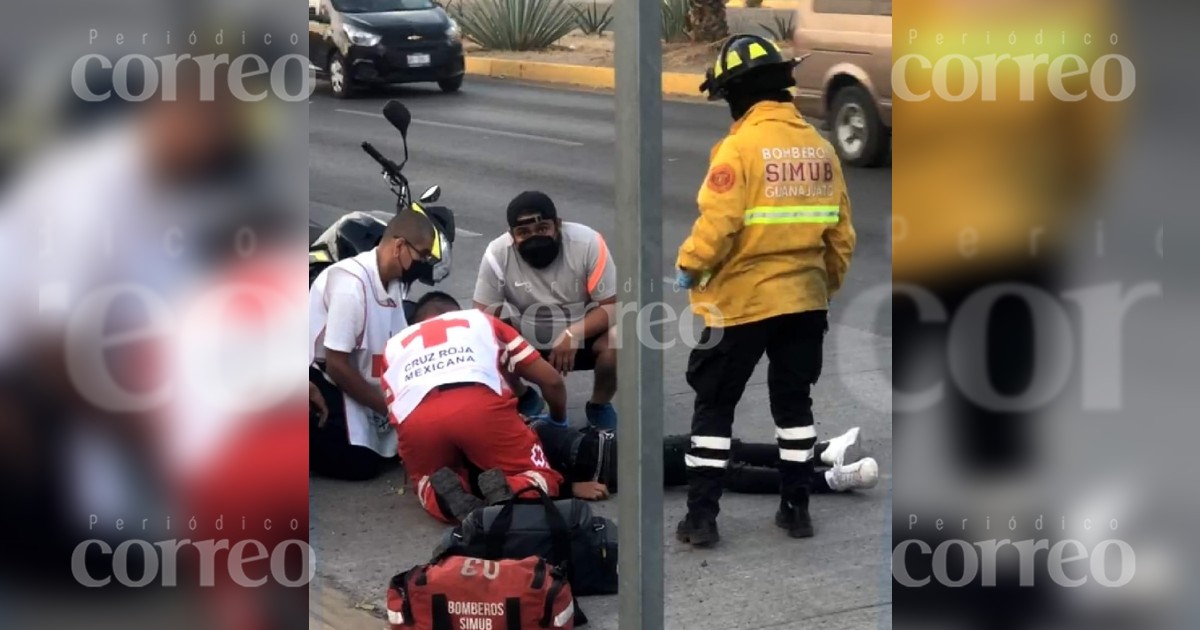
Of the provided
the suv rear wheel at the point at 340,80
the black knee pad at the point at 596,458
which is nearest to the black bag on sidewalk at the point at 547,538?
the black knee pad at the point at 596,458

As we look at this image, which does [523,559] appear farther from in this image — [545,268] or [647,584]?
[545,268]

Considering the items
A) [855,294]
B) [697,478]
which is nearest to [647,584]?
[697,478]

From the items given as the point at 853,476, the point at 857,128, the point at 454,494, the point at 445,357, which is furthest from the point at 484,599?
the point at 857,128

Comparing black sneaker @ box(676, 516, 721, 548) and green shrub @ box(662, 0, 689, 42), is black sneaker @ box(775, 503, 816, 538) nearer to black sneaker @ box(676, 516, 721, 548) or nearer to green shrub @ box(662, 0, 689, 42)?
black sneaker @ box(676, 516, 721, 548)

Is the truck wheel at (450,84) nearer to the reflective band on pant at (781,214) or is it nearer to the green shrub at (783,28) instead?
the green shrub at (783,28)

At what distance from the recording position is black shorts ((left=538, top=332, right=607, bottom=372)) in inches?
275

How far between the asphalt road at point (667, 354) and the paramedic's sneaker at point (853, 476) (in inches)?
2.3

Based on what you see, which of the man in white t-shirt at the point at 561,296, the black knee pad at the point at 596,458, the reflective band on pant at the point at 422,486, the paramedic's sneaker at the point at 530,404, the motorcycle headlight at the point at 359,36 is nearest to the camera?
the reflective band on pant at the point at 422,486

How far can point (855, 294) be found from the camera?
9602 millimetres

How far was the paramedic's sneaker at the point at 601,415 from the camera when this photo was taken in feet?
22.8

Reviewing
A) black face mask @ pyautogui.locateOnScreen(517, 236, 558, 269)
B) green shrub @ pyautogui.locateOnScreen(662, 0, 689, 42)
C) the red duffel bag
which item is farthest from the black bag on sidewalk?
green shrub @ pyautogui.locateOnScreen(662, 0, 689, 42)

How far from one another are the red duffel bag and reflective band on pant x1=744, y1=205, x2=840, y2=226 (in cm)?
136

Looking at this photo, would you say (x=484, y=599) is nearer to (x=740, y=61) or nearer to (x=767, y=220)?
(x=767, y=220)

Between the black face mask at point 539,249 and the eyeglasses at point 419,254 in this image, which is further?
the black face mask at point 539,249
